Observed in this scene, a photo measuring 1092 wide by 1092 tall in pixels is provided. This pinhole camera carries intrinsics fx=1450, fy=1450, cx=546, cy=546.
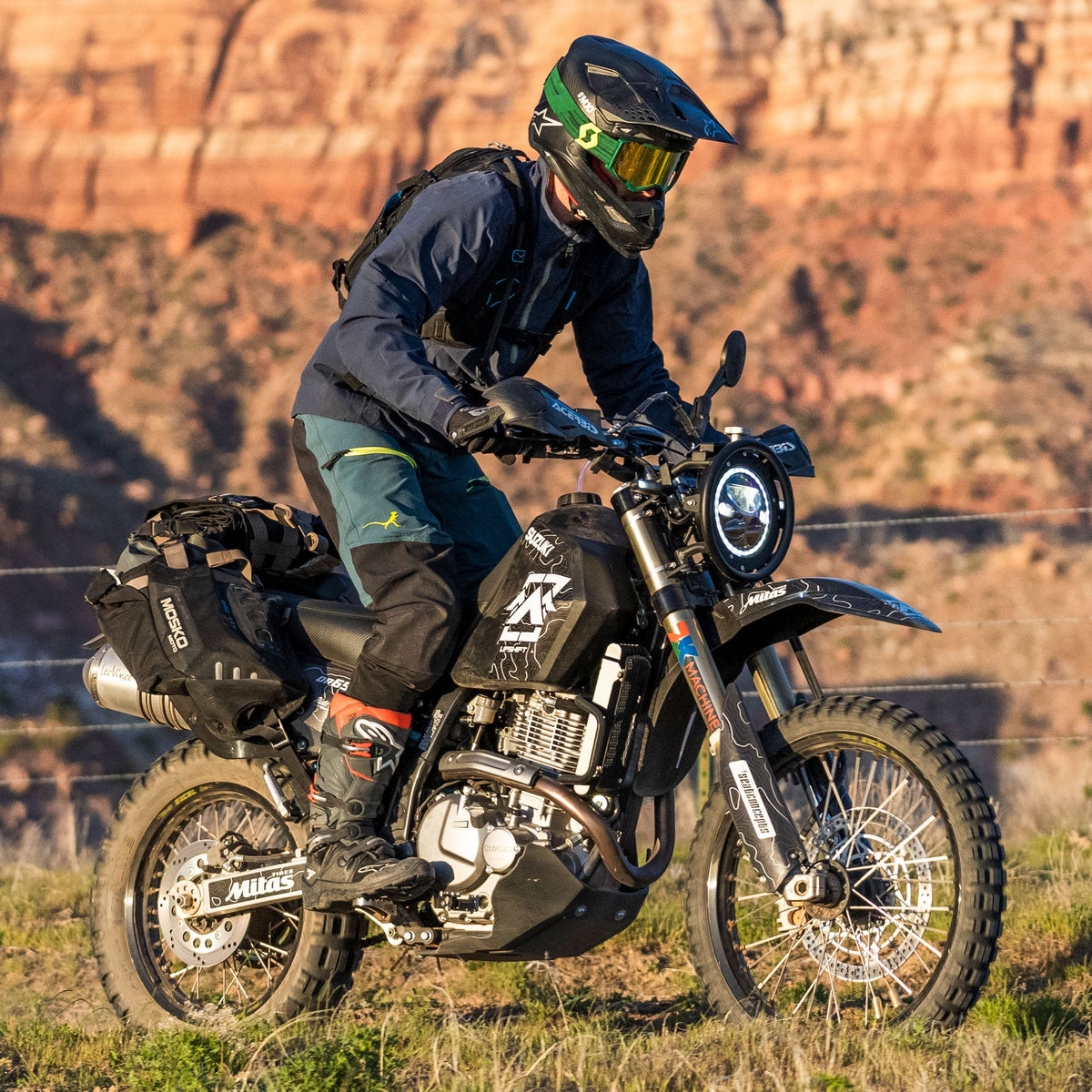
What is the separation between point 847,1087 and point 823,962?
22.1 inches

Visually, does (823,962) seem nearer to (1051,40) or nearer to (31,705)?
(31,705)

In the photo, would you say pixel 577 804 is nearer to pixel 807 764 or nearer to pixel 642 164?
pixel 807 764

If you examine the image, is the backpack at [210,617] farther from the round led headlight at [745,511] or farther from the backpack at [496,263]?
the round led headlight at [745,511]

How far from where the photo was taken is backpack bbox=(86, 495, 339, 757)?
4.59m

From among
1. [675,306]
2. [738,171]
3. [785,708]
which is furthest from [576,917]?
[738,171]

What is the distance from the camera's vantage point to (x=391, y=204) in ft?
15.5

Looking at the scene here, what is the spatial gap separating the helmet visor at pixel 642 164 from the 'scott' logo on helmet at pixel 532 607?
128 cm

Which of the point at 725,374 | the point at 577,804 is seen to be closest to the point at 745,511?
the point at 725,374

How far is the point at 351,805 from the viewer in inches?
171

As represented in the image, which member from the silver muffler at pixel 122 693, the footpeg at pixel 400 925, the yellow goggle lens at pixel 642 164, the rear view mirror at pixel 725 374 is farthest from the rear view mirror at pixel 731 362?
the silver muffler at pixel 122 693

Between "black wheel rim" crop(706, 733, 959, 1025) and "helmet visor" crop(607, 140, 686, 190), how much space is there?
180 centimetres

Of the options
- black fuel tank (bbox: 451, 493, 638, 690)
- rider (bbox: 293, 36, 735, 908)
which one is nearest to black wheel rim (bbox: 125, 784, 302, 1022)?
rider (bbox: 293, 36, 735, 908)

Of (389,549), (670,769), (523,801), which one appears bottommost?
(523,801)

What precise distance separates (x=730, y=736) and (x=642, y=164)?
5.85ft
